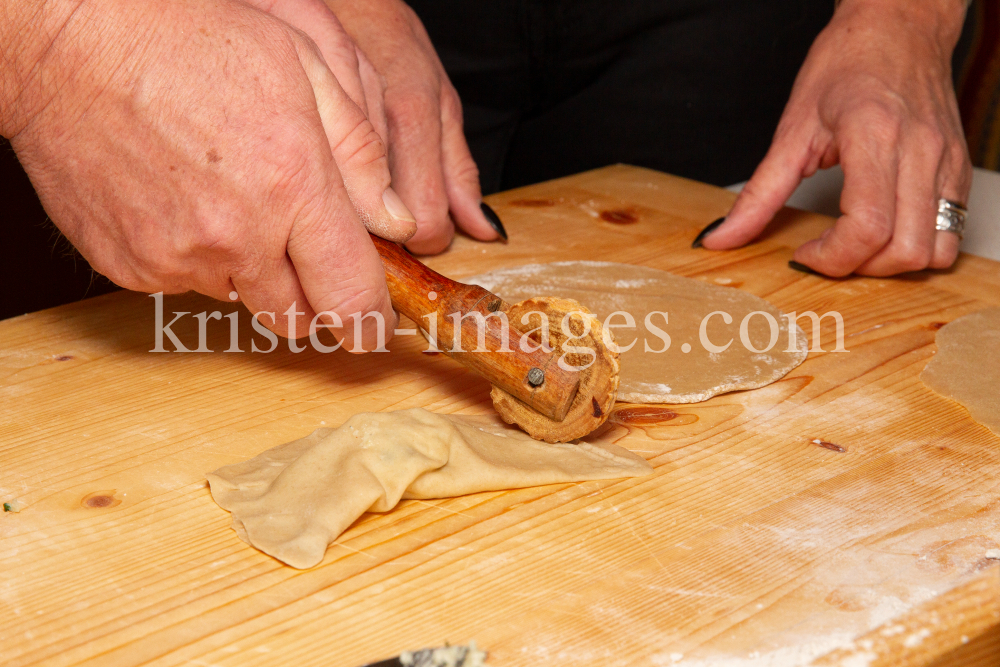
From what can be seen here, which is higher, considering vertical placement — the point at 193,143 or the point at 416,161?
the point at 193,143

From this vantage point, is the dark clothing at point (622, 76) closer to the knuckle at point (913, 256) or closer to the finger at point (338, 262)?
the knuckle at point (913, 256)

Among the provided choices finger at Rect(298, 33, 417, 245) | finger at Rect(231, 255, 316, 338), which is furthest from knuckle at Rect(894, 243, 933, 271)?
finger at Rect(231, 255, 316, 338)

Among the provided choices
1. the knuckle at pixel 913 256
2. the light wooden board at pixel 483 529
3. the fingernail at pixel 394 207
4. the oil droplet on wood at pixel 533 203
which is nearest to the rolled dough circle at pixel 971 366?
the light wooden board at pixel 483 529

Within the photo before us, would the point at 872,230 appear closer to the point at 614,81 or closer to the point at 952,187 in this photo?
the point at 952,187

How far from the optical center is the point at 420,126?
6.20 ft

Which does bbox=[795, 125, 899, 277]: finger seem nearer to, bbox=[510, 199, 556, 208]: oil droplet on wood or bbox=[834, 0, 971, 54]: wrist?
bbox=[834, 0, 971, 54]: wrist

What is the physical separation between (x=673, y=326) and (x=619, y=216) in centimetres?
62

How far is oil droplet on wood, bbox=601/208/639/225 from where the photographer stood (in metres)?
2.11

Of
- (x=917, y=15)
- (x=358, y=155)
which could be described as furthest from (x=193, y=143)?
(x=917, y=15)

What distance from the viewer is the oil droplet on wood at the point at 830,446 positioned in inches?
47.5

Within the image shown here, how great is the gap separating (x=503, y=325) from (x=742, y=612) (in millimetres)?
478

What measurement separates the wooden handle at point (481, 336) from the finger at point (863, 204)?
880mm

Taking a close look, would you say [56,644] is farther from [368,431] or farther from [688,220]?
[688,220]

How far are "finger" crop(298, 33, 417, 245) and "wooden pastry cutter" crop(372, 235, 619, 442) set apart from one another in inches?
3.5
